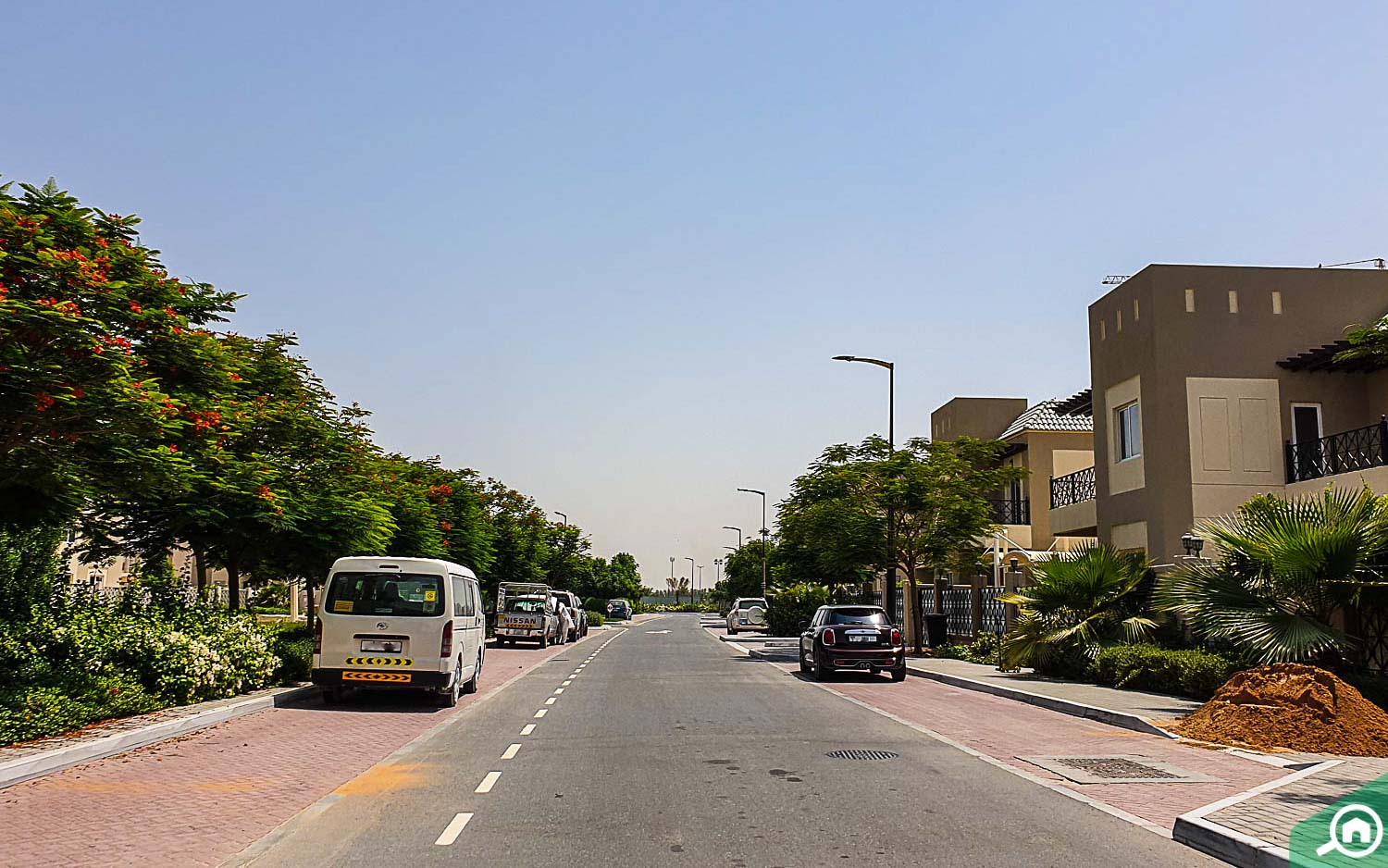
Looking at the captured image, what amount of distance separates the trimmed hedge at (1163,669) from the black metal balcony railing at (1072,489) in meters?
12.2

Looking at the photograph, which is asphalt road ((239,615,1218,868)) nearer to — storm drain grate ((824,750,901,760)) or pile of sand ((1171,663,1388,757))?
storm drain grate ((824,750,901,760))

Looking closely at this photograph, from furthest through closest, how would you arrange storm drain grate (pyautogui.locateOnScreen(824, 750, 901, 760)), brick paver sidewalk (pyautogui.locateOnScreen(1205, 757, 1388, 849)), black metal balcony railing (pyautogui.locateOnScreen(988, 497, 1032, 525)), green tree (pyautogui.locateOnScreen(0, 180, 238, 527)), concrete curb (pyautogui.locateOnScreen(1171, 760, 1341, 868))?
black metal balcony railing (pyautogui.locateOnScreen(988, 497, 1032, 525)), storm drain grate (pyautogui.locateOnScreen(824, 750, 901, 760)), green tree (pyautogui.locateOnScreen(0, 180, 238, 527)), brick paver sidewalk (pyautogui.locateOnScreen(1205, 757, 1388, 849)), concrete curb (pyautogui.locateOnScreen(1171, 760, 1341, 868))

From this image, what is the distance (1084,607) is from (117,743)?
1778 cm

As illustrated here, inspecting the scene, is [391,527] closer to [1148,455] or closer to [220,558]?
[220,558]

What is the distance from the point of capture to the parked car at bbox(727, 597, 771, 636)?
6106cm

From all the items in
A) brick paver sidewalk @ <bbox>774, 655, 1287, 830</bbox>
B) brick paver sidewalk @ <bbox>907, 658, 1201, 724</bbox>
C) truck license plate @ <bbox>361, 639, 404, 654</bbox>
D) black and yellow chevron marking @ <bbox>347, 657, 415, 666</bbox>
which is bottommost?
brick paver sidewalk @ <bbox>774, 655, 1287, 830</bbox>

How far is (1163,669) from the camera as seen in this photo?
19.7 meters

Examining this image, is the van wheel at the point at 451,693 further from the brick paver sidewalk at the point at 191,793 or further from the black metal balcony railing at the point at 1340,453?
the black metal balcony railing at the point at 1340,453

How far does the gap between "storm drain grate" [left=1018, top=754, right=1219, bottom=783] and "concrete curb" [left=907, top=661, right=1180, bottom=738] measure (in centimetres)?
242

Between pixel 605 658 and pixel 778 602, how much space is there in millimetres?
25429

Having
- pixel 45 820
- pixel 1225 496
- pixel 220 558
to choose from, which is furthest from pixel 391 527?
pixel 1225 496

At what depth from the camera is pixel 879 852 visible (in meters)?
7.96

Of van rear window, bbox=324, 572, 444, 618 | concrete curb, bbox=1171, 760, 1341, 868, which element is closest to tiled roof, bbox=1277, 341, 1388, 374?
concrete curb, bbox=1171, 760, 1341, 868

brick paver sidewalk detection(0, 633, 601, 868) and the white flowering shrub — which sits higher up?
the white flowering shrub
